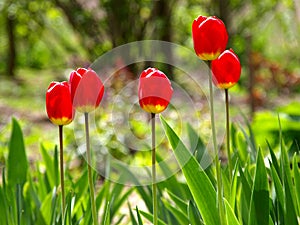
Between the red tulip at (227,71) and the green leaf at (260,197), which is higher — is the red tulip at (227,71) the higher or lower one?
the higher one

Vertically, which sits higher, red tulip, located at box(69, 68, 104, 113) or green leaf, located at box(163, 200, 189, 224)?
red tulip, located at box(69, 68, 104, 113)

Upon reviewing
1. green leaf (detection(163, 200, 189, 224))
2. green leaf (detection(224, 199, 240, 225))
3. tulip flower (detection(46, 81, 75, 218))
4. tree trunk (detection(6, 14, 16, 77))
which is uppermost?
tree trunk (detection(6, 14, 16, 77))

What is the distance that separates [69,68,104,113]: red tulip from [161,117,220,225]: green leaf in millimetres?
203

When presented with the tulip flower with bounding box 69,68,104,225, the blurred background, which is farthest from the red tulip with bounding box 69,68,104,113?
the blurred background

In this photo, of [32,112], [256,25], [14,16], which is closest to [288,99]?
[256,25]

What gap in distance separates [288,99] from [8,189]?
6.24 meters

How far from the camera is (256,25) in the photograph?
8.60 m

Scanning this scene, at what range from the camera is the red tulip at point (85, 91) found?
129cm

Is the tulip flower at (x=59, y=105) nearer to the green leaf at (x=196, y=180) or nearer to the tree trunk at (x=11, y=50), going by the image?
the green leaf at (x=196, y=180)

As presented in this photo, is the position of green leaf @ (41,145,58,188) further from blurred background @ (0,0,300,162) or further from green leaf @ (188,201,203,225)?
blurred background @ (0,0,300,162)

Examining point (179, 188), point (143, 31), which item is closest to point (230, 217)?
point (179, 188)

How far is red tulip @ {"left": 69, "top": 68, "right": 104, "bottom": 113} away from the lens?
50.8 inches

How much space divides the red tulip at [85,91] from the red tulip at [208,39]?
0.77 ft

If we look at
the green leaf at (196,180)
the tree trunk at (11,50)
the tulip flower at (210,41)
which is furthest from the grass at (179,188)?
the tree trunk at (11,50)
